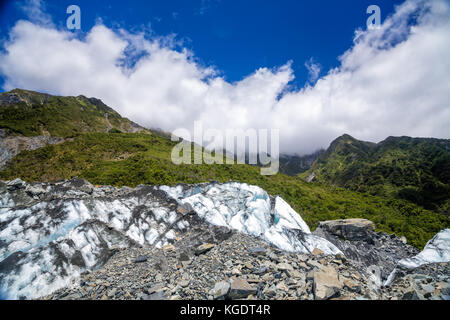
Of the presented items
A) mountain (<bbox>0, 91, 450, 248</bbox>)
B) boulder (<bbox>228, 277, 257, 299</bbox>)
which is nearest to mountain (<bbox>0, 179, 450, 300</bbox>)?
boulder (<bbox>228, 277, 257, 299</bbox>)

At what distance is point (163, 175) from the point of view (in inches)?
1233

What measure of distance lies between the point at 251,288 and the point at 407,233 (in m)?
35.6

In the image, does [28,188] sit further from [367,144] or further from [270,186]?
[367,144]

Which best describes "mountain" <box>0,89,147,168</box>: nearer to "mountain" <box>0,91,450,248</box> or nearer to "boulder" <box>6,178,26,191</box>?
"mountain" <box>0,91,450,248</box>

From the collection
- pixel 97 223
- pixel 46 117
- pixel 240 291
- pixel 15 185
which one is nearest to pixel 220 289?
pixel 240 291

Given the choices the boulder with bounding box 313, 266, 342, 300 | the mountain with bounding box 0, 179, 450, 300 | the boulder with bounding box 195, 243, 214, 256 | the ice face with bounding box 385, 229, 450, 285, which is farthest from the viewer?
the ice face with bounding box 385, 229, 450, 285

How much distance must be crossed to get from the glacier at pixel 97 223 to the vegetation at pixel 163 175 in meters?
16.7

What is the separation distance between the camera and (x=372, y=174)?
95125 millimetres

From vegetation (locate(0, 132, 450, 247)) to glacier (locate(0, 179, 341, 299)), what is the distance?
54.9ft

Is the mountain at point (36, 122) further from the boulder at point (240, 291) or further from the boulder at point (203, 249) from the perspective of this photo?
the boulder at point (240, 291)

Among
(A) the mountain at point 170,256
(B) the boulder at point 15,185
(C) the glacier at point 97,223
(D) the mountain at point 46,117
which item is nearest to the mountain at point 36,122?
(D) the mountain at point 46,117

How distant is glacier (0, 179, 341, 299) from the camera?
6.15 meters

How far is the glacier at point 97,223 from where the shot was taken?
20.2ft
